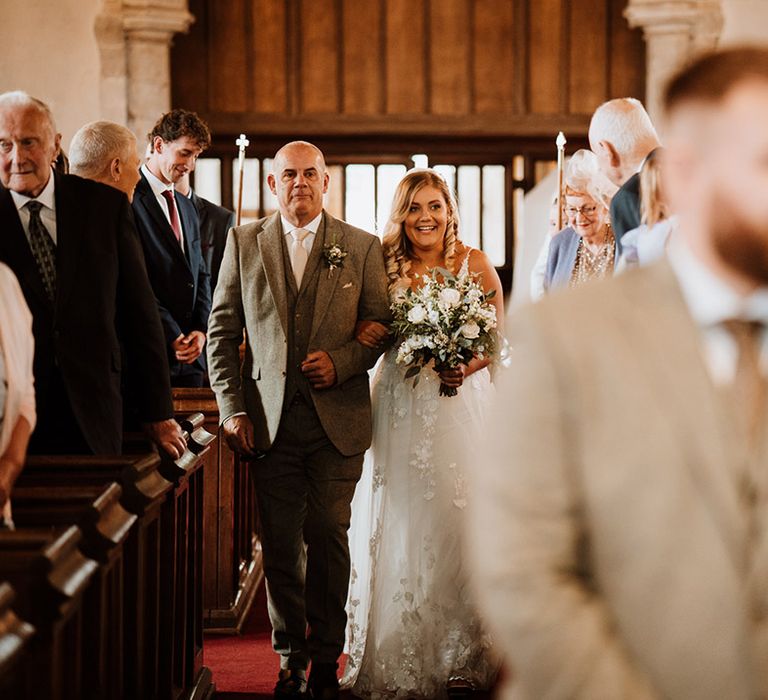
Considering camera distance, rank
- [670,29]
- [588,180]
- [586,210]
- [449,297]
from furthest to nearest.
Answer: [670,29] → [588,180] → [586,210] → [449,297]

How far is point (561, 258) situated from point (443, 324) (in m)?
0.88

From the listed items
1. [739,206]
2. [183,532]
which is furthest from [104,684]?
[739,206]

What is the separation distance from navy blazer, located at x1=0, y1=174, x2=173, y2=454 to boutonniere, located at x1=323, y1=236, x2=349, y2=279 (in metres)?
0.69

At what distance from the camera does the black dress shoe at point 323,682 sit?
12.7 ft

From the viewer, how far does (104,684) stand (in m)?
2.42

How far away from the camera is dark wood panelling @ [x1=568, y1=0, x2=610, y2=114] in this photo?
25.4 ft

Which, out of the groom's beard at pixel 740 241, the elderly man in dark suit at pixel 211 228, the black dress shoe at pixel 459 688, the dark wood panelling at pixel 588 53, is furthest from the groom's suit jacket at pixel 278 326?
the dark wood panelling at pixel 588 53

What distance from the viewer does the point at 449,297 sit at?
4113mm

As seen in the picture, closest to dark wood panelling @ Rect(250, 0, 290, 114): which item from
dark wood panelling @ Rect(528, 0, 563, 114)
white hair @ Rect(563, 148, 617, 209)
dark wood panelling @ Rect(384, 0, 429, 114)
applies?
dark wood panelling @ Rect(384, 0, 429, 114)

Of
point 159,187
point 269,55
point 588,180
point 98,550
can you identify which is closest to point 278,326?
point 588,180

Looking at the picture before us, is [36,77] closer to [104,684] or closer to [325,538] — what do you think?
[325,538]

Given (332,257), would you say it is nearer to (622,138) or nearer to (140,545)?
(622,138)

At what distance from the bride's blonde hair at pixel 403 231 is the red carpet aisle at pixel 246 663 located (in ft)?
4.56

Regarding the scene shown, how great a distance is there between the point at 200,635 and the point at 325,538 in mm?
487
